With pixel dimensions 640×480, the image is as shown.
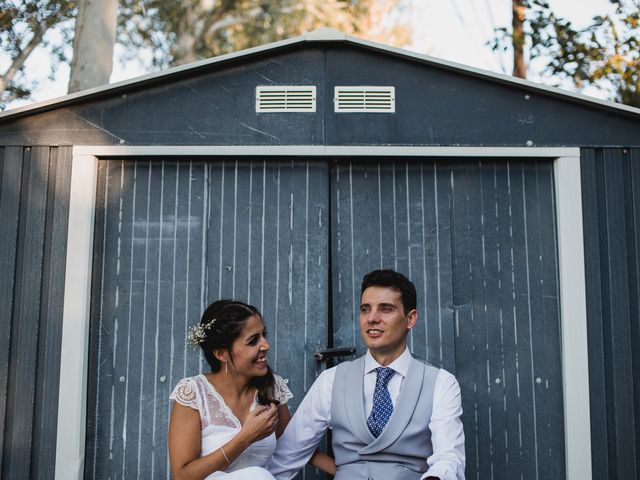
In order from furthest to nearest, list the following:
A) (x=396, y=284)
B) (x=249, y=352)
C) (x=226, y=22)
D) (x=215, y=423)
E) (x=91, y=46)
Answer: (x=226, y=22) < (x=91, y=46) < (x=396, y=284) < (x=249, y=352) < (x=215, y=423)

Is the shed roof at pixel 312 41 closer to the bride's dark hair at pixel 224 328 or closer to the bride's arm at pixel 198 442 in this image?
the bride's dark hair at pixel 224 328

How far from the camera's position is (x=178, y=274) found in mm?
4129

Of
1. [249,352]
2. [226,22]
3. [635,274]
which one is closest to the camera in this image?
[249,352]

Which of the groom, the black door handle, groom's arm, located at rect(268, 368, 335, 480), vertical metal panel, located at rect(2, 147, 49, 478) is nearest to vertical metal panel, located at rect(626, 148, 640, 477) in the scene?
the groom

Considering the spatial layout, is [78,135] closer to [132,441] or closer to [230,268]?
[230,268]

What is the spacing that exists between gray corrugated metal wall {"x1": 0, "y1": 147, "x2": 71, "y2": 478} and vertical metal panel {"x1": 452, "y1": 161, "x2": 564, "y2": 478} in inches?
91.6

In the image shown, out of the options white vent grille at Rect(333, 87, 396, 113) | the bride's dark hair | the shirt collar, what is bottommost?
the shirt collar

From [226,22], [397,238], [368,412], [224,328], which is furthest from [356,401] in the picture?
[226,22]

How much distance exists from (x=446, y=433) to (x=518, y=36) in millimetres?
5515

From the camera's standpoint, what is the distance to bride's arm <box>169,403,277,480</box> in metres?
3.02

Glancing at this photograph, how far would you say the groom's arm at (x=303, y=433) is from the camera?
134 inches

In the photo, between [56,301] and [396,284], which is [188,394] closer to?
[396,284]


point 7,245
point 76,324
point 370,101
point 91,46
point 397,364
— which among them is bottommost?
point 397,364

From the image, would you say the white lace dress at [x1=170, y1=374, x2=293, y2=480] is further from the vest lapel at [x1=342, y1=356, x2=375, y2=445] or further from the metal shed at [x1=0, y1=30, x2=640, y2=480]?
the metal shed at [x1=0, y1=30, x2=640, y2=480]
